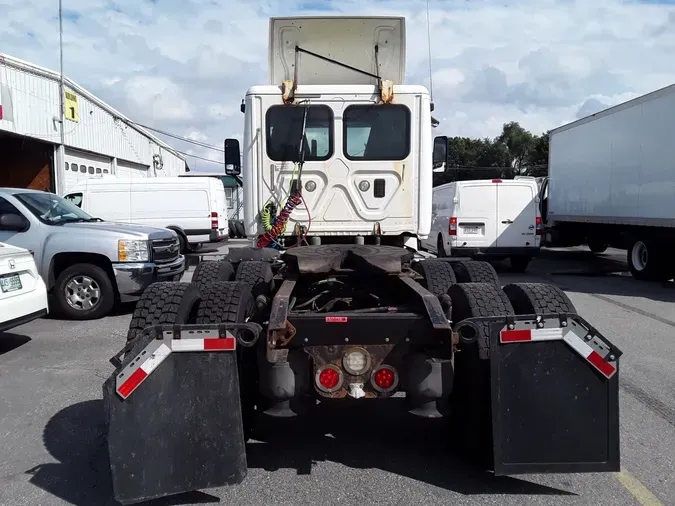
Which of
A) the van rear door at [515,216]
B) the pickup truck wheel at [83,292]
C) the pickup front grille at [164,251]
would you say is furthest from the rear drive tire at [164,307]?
the van rear door at [515,216]

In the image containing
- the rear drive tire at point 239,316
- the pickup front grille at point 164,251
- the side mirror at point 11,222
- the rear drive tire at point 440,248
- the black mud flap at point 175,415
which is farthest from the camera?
the rear drive tire at point 440,248

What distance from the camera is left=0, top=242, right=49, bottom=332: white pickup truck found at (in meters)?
6.75

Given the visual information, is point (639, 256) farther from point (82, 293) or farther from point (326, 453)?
point (326, 453)

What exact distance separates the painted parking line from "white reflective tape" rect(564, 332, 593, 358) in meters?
0.92

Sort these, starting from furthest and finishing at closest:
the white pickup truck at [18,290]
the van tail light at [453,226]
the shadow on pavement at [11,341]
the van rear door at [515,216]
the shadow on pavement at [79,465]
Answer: the van tail light at [453,226] < the van rear door at [515,216] < the shadow on pavement at [11,341] < the white pickup truck at [18,290] < the shadow on pavement at [79,465]

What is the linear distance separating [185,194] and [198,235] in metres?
1.15

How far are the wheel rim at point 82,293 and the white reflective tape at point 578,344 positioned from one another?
23.9 feet

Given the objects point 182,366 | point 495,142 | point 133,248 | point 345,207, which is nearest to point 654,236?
point 345,207

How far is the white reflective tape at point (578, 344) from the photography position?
345 centimetres

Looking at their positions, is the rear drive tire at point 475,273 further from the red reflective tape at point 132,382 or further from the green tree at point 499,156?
the green tree at point 499,156

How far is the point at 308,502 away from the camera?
3.57 meters

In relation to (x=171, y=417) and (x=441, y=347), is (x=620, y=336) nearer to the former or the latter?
(x=441, y=347)

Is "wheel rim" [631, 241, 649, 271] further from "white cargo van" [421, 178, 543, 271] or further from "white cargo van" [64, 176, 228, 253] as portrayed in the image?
"white cargo van" [64, 176, 228, 253]

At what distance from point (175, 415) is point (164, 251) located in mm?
6702
